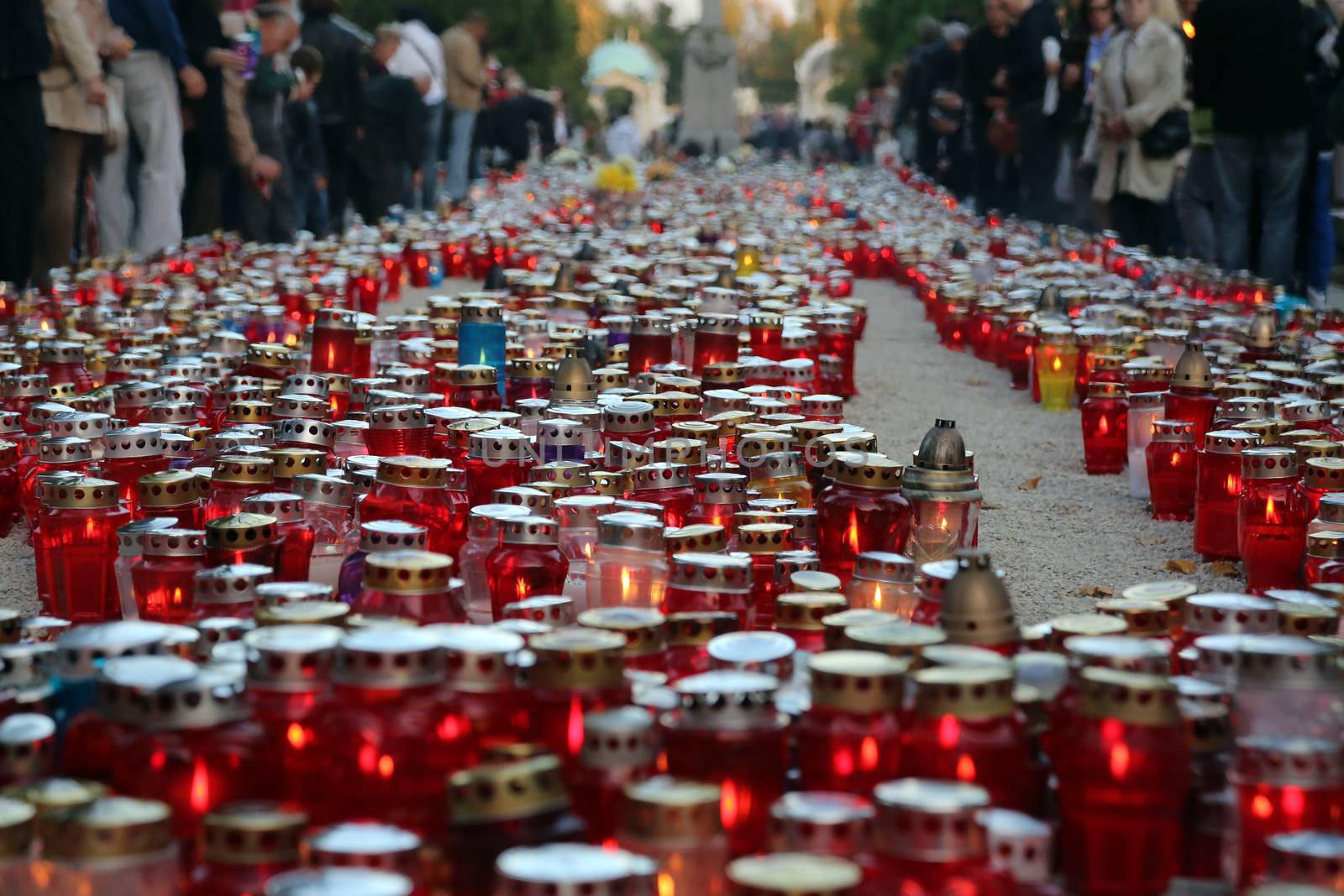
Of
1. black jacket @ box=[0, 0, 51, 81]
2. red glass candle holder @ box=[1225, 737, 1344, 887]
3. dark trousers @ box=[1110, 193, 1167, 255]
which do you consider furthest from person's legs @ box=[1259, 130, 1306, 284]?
red glass candle holder @ box=[1225, 737, 1344, 887]

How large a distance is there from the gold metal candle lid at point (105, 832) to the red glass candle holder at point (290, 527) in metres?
1.64

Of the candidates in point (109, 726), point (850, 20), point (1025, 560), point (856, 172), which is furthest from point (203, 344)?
point (850, 20)

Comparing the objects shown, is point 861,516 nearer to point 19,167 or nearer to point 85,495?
point 85,495

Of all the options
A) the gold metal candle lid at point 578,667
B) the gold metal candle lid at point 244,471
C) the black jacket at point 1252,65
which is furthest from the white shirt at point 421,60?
the gold metal candle lid at point 578,667

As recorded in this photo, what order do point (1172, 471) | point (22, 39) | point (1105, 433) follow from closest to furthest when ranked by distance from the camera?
point (1172, 471) < point (1105, 433) < point (22, 39)

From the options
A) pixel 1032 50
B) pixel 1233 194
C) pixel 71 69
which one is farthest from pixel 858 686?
pixel 1032 50

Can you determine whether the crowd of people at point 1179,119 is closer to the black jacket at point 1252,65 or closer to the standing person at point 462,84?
the black jacket at point 1252,65

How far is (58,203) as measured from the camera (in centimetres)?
1021

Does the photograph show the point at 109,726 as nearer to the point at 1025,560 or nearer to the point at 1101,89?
the point at 1025,560

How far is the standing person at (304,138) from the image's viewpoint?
561 inches

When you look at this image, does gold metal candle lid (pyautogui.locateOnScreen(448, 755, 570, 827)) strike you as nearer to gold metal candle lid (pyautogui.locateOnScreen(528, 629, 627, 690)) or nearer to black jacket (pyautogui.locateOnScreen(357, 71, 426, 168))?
gold metal candle lid (pyautogui.locateOnScreen(528, 629, 627, 690))

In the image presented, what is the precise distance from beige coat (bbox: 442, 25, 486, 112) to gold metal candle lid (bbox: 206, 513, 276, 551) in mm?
16348

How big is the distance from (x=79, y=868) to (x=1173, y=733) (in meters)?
1.35

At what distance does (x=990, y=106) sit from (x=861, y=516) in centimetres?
1497
